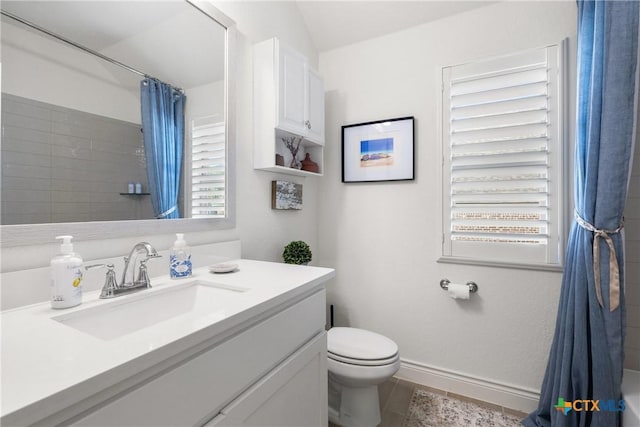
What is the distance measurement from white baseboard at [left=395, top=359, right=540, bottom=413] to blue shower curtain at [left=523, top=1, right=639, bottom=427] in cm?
32

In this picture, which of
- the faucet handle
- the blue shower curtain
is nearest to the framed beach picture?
the blue shower curtain

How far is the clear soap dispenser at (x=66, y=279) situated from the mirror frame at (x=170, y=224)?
5.2 inches

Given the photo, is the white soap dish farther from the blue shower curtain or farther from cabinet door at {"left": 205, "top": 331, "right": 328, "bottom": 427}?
the blue shower curtain

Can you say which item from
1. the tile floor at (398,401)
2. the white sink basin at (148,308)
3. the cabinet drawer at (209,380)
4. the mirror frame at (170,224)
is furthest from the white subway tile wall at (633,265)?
the mirror frame at (170,224)

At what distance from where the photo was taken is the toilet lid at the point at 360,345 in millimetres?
1508

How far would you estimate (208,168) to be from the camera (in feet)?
4.64

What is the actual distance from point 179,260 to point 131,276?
161mm

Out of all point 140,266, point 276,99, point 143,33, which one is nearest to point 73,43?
point 143,33

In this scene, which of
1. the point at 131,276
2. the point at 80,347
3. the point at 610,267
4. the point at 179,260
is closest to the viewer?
the point at 80,347

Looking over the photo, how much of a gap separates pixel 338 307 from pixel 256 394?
4.89 feet

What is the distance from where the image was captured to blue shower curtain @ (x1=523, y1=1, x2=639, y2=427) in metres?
1.24

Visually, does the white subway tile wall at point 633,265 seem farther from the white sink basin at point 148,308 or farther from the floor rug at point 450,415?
the white sink basin at point 148,308

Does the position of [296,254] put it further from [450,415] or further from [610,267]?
[610,267]

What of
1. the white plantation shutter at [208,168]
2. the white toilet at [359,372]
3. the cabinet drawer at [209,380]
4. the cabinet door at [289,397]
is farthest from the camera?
the white toilet at [359,372]
